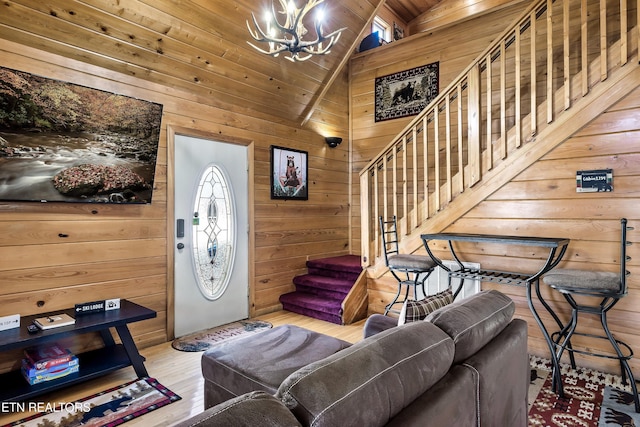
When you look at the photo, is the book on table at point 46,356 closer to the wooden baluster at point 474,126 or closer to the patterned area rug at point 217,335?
the patterned area rug at point 217,335

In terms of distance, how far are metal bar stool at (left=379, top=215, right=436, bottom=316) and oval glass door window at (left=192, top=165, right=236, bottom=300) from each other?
164 cm

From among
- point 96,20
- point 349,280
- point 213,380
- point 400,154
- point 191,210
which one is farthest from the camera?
point 400,154

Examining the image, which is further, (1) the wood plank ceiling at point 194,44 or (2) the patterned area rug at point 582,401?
(1) the wood plank ceiling at point 194,44

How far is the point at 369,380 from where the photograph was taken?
0.94 m

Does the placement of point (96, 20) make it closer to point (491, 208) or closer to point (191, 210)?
point (191, 210)

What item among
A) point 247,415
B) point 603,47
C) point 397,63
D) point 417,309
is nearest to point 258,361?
point 417,309

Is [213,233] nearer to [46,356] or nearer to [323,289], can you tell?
[323,289]

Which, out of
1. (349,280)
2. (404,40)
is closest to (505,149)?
(349,280)

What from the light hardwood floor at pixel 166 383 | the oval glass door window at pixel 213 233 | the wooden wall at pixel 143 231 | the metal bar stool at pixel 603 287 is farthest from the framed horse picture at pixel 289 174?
the metal bar stool at pixel 603 287

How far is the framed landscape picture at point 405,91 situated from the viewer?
4863mm

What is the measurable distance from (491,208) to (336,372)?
114 inches

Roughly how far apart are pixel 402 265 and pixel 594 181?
1646mm

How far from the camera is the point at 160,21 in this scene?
3.05m

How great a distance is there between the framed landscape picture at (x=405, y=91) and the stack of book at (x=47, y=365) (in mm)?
4447
